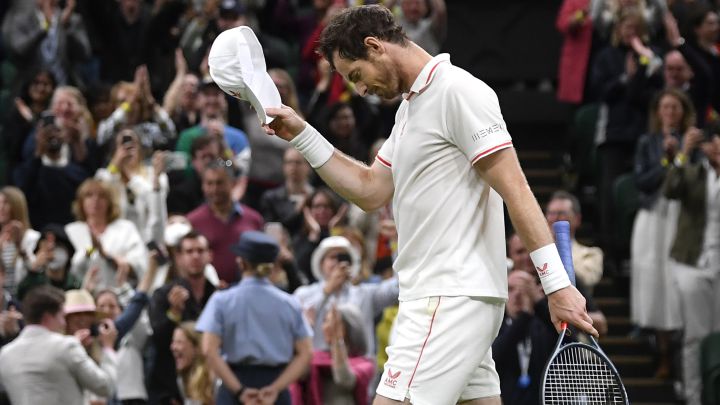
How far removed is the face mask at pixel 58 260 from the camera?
977 cm

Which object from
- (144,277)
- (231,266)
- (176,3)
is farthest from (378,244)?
(176,3)

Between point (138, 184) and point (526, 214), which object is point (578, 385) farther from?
point (138, 184)

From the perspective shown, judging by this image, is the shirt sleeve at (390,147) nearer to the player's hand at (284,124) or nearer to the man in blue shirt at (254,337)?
the player's hand at (284,124)

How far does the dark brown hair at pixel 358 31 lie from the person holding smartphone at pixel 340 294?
14.8 feet

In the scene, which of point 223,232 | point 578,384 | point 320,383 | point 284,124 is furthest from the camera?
point 223,232

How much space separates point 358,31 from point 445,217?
0.64 m

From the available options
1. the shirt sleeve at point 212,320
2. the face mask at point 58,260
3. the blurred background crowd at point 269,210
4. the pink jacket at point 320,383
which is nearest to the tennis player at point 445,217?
the blurred background crowd at point 269,210

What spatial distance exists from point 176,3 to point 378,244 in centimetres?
392

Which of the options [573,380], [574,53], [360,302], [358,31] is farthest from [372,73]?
[574,53]

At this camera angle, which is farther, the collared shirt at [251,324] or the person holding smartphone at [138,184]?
the person holding smartphone at [138,184]

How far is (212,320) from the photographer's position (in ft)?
→ 27.1

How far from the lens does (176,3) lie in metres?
13.4

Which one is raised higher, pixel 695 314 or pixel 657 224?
pixel 657 224

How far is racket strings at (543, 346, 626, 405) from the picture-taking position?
467 cm
